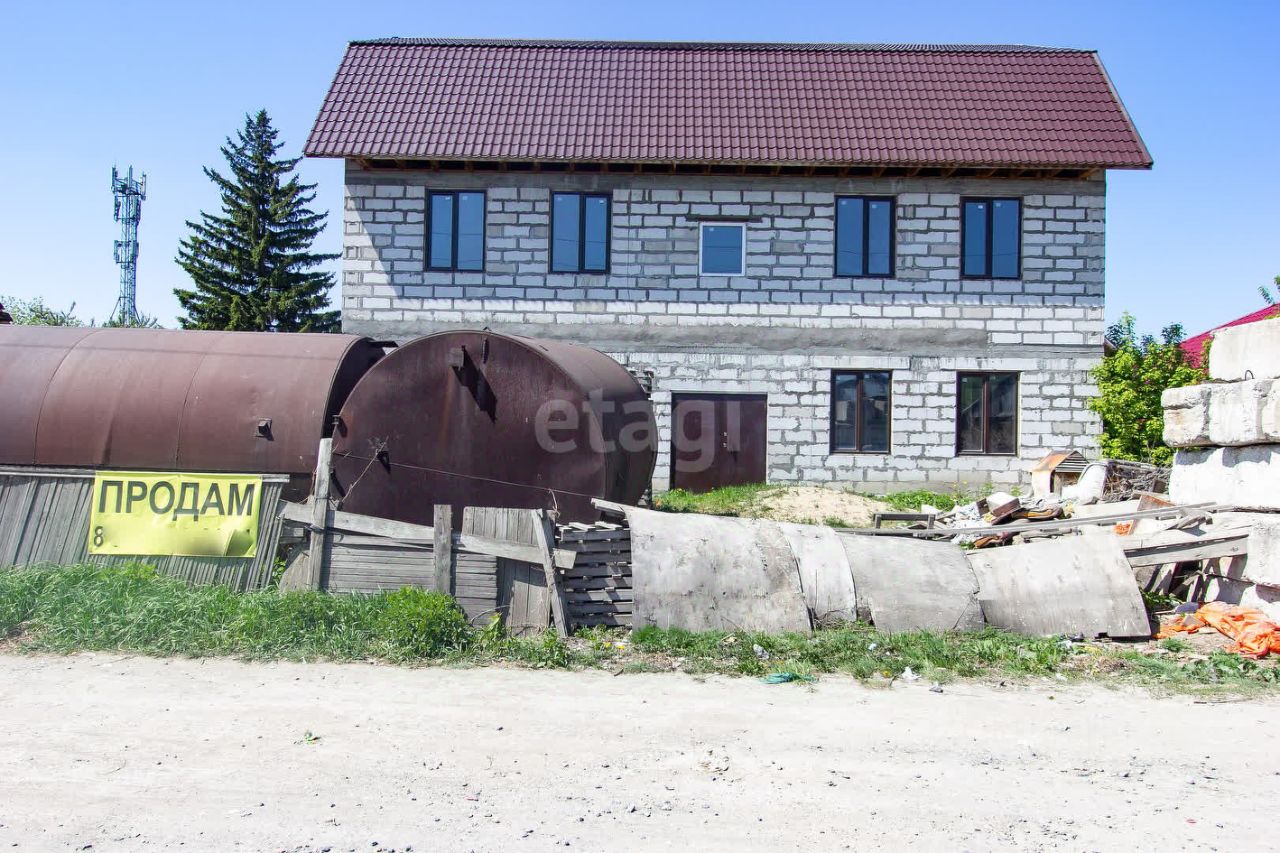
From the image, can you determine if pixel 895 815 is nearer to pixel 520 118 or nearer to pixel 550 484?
pixel 550 484

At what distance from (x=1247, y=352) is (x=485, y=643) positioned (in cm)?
702

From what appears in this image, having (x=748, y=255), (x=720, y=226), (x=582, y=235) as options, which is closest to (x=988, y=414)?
(x=748, y=255)

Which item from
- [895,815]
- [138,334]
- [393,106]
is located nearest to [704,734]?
[895,815]

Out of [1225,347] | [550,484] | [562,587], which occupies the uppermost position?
[1225,347]

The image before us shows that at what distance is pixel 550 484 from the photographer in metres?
8.70

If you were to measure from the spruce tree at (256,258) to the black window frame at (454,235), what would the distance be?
Answer: 75.5 feet

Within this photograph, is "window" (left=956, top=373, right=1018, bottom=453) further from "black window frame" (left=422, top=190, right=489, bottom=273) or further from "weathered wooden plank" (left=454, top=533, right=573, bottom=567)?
"weathered wooden plank" (left=454, top=533, right=573, bottom=567)

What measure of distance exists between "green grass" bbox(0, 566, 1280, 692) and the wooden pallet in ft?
0.72

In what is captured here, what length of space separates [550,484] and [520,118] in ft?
37.3

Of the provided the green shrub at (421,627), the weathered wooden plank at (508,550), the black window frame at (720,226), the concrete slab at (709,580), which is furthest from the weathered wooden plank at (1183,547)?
the black window frame at (720,226)

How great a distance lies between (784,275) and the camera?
1750cm

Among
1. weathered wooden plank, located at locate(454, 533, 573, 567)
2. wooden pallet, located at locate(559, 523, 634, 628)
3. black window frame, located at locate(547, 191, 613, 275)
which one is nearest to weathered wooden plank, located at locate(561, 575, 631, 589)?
wooden pallet, located at locate(559, 523, 634, 628)

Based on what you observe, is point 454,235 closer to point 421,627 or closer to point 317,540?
point 317,540

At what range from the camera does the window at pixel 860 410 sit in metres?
17.4
